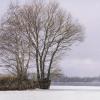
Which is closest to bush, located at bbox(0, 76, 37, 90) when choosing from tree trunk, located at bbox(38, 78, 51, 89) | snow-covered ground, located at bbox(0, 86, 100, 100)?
tree trunk, located at bbox(38, 78, 51, 89)

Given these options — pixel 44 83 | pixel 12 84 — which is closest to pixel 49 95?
pixel 12 84

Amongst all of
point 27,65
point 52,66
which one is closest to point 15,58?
point 27,65

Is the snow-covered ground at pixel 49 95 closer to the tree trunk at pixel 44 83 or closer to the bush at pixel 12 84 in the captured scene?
the bush at pixel 12 84

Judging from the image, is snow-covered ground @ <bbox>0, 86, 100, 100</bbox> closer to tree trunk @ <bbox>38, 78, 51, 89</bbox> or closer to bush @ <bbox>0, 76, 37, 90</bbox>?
bush @ <bbox>0, 76, 37, 90</bbox>

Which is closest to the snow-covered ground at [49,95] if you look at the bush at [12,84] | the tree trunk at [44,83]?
the bush at [12,84]

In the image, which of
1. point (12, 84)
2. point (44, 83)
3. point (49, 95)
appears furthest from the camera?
point (44, 83)

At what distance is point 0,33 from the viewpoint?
34.9 m

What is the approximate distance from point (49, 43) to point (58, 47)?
0.96 meters

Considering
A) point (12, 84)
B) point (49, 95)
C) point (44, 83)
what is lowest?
point (49, 95)

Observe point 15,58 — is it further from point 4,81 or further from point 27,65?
point 4,81

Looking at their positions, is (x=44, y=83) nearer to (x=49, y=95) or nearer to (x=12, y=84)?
(x=12, y=84)

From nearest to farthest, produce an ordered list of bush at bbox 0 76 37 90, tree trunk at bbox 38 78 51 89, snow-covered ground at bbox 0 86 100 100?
1. snow-covered ground at bbox 0 86 100 100
2. bush at bbox 0 76 37 90
3. tree trunk at bbox 38 78 51 89

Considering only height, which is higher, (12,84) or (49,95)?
(12,84)

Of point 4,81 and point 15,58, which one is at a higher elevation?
point 15,58
